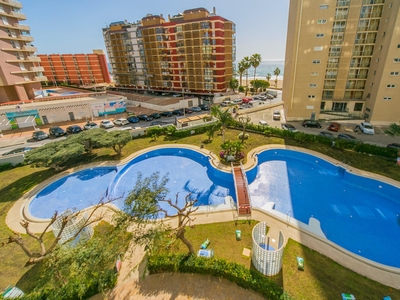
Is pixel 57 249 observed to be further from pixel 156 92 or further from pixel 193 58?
pixel 156 92

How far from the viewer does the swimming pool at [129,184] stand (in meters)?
21.6

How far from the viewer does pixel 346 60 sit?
125 feet

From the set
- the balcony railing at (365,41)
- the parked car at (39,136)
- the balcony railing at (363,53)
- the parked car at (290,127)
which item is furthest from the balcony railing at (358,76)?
the parked car at (39,136)

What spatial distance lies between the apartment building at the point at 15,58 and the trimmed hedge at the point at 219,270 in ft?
187

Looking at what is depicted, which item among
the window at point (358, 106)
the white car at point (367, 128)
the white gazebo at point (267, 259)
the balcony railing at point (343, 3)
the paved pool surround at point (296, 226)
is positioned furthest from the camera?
the window at point (358, 106)

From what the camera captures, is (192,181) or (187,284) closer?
(187,284)

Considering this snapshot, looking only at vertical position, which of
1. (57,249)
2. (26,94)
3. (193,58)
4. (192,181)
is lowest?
(192,181)

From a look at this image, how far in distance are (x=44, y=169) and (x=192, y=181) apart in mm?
21064

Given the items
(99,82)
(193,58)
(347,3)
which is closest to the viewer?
(347,3)

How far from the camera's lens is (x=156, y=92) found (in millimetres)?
72562

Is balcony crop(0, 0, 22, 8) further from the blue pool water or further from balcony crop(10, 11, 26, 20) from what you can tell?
the blue pool water

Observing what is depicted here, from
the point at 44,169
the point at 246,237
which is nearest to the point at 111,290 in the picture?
the point at 246,237

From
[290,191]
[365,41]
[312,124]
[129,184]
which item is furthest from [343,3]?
[129,184]

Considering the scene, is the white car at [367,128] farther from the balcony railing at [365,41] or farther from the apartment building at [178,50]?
the apartment building at [178,50]
